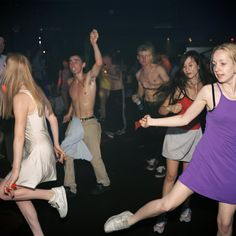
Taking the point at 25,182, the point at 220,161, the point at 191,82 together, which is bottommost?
the point at 25,182

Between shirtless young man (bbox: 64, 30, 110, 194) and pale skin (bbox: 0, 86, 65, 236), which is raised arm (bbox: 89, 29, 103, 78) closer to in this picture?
shirtless young man (bbox: 64, 30, 110, 194)

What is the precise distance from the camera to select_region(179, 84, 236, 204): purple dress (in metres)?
2.32

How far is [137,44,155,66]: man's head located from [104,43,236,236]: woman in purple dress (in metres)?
2.48

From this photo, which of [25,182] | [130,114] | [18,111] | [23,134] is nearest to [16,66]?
[18,111]

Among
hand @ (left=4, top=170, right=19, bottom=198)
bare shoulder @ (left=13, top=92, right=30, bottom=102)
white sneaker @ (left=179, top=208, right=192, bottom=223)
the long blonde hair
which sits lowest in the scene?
white sneaker @ (left=179, top=208, right=192, bottom=223)

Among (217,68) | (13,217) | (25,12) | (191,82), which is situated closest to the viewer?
(217,68)

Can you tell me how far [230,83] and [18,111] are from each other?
5.63 ft

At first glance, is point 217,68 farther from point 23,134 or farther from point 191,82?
point 23,134

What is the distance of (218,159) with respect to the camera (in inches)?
95.0

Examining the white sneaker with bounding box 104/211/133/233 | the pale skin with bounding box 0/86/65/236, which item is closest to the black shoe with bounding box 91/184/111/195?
the white sneaker with bounding box 104/211/133/233

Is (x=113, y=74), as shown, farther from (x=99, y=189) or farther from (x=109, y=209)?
(x=109, y=209)

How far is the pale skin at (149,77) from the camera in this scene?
16.0 ft

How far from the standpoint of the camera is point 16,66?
280cm

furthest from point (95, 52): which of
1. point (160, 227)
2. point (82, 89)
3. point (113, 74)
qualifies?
point (113, 74)
